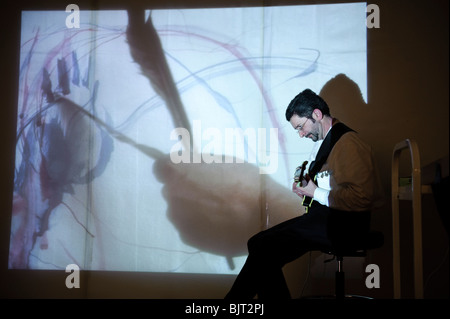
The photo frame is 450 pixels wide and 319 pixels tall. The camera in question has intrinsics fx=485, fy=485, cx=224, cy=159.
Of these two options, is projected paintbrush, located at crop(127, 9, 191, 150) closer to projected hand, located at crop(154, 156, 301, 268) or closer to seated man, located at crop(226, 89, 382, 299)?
projected hand, located at crop(154, 156, 301, 268)

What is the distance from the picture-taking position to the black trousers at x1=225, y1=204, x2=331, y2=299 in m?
2.07

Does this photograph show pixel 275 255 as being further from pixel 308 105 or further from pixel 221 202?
pixel 221 202

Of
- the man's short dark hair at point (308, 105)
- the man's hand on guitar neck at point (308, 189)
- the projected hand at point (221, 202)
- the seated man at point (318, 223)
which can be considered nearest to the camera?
the seated man at point (318, 223)

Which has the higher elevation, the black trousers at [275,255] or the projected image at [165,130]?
the projected image at [165,130]

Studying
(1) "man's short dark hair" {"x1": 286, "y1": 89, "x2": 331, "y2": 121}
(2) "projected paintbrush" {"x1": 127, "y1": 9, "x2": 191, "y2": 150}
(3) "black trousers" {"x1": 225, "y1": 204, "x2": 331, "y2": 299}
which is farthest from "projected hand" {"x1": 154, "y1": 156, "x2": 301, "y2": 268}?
(3) "black trousers" {"x1": 225, "y1": 204, "x2": 331, "y2": 299}

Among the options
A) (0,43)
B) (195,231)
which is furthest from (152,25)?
(195,231)

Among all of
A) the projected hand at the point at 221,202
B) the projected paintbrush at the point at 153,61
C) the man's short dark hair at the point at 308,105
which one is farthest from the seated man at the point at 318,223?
the projected paintbrush at the point at 153,61

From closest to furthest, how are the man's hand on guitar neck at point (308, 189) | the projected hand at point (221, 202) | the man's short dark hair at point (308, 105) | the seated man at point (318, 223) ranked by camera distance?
the seated man at point (318, 223) < the man's hand on guitar neck at point (308, 189) < the man's short dark hair at point (308, 105) < the projected hand at point (221, 202)

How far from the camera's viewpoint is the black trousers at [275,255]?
207 cm

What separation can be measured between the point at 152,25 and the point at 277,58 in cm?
83

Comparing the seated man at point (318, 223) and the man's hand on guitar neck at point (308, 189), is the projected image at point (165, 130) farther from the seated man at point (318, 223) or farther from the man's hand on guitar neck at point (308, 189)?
the seated man at point (318, 223)

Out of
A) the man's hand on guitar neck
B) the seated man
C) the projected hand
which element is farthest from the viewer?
the projected hand

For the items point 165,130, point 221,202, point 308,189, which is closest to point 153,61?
point 165,130

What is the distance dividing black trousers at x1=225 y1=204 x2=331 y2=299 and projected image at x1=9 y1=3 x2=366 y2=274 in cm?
84
